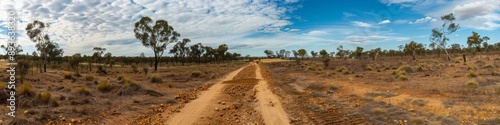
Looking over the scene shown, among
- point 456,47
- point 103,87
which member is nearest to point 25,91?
point 103,87

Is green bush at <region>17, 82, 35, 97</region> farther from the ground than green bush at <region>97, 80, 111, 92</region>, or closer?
farther from the ground

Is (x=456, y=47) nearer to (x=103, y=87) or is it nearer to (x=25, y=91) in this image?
(x=103, y=87)

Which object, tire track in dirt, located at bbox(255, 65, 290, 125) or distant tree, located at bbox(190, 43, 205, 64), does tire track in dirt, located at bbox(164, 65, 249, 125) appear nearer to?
tire track in dirt, located at bbox(255, 65, 290, 125)

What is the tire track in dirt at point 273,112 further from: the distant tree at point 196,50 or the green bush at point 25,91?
the distant tree at point 196,50

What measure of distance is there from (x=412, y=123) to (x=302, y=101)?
16.9 feet

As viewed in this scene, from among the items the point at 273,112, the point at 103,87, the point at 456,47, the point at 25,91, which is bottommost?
the point at 273,112

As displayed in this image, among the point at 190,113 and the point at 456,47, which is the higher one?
the point at 456,47

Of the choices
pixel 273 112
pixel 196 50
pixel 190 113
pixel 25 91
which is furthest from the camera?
pixel 196 50

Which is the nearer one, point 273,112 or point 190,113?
point 190,113

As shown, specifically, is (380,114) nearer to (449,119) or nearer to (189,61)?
(449,119)

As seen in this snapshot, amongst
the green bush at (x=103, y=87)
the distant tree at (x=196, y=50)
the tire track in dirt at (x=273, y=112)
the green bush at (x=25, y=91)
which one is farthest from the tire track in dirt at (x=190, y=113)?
the distant tree at (x=196, y=50)

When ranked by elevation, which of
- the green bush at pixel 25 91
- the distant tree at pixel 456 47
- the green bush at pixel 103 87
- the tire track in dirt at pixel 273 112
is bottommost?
the tire track in dirt at pixel 273 112

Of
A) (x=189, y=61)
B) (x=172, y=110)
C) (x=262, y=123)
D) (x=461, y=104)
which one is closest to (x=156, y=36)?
(x=172, y=110)

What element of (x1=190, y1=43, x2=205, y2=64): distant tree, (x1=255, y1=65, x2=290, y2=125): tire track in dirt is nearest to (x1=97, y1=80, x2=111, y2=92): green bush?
(x1=255, y1=65, x2=290, y2=125): tire track in dirt
